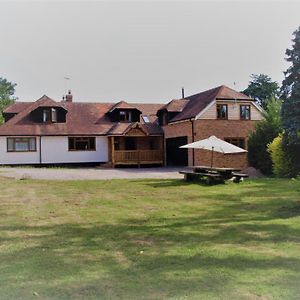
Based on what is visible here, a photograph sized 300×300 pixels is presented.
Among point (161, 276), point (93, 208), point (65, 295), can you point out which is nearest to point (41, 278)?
point (65, 295)

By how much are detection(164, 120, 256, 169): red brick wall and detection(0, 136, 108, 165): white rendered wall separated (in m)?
6.94

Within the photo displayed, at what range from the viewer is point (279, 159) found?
25531mm

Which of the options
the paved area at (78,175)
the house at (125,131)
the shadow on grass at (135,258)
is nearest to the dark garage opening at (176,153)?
the house at (125,131)

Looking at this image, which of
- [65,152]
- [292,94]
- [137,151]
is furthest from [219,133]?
[292,94]

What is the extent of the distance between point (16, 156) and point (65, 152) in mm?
3853

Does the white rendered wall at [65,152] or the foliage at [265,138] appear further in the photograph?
the white rendered wall at [65,152]

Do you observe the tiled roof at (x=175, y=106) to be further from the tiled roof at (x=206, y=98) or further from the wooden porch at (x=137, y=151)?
the wooden porch at (x=137, y=151)

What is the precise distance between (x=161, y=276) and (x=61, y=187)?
12.7 metres

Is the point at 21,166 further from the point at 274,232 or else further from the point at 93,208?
the point at 274,232

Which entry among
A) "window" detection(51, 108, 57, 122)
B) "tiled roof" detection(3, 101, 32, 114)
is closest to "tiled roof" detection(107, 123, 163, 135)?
"window" detection(51, 108, 57, 122)

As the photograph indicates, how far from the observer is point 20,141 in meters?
36.1

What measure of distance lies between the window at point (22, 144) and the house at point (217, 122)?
11037mm

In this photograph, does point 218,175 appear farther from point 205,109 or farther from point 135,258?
point 205,109

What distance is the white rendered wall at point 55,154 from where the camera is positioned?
35906 millimetres
